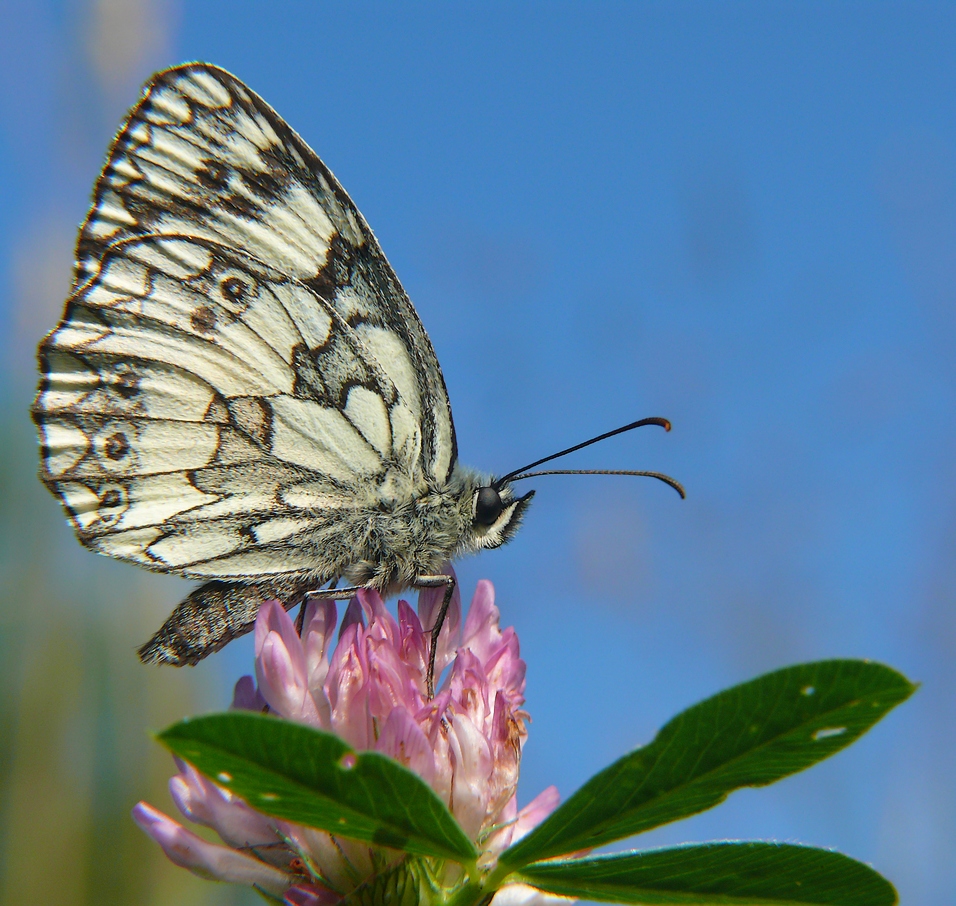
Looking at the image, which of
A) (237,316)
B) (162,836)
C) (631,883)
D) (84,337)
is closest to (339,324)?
(237,316)

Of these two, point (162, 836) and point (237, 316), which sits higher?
point (237, 316)

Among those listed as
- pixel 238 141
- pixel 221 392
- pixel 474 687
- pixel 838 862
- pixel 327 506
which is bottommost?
pixel 838 862

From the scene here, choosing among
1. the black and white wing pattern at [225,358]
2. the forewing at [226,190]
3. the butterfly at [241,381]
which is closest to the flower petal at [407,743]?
the butterfly at [241,381]

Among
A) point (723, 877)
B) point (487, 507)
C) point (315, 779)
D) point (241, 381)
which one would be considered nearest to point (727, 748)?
point (723, 877)

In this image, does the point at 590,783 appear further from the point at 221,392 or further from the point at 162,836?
the point at 221,392

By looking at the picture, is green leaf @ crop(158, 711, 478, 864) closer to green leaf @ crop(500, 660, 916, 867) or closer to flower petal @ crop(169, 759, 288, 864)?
green leaf @ crop(500, 660, 916, 867)

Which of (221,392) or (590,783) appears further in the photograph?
(221,392)

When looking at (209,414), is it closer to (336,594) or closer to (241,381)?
(241,381)
